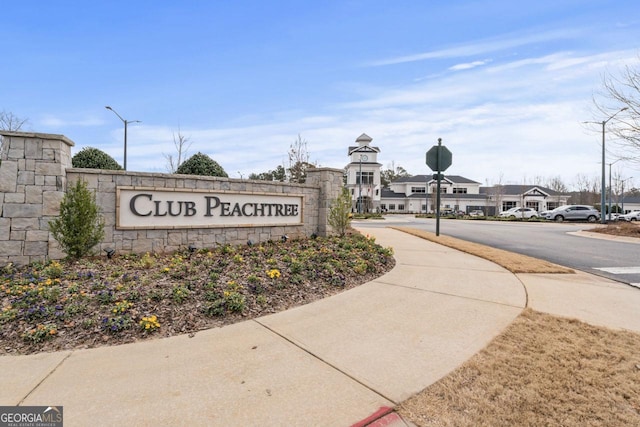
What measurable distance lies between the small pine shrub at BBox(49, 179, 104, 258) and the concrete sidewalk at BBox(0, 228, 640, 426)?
3323 millimetres

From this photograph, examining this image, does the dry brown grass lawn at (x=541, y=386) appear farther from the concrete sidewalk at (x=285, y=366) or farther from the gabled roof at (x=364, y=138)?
the gabled roof at (x=364, y=138)

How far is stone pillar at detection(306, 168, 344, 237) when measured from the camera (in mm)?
9859

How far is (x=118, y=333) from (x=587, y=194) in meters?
87.5

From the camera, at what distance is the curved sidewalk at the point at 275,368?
2.35 meters

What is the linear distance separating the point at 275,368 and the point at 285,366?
0.09 m

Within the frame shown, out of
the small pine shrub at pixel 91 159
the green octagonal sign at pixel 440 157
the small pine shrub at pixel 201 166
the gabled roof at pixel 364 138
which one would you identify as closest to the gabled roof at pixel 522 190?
the gabled roof at pixel 364 138

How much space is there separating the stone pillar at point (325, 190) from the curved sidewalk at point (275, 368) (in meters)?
5.22

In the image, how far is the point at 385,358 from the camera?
3129 mm

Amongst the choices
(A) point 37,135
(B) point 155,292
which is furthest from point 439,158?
(A) point 37,135

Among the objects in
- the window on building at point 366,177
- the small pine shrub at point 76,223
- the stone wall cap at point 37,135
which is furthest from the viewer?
the window on building at point 366,177

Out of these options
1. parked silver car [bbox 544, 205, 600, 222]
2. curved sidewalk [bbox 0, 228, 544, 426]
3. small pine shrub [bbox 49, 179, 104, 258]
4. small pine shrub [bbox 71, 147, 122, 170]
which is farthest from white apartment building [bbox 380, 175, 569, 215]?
curved sidewalk [bbox 0, 228, 544, 426]

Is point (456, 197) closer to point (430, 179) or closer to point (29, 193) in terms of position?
point (430, 179)

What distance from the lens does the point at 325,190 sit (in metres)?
9.88

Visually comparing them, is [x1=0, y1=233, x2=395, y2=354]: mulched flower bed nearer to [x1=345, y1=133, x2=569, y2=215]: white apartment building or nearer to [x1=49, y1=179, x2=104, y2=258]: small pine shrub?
[x1=49, y1=179, x2=104, y2=258]: small pine shrub
